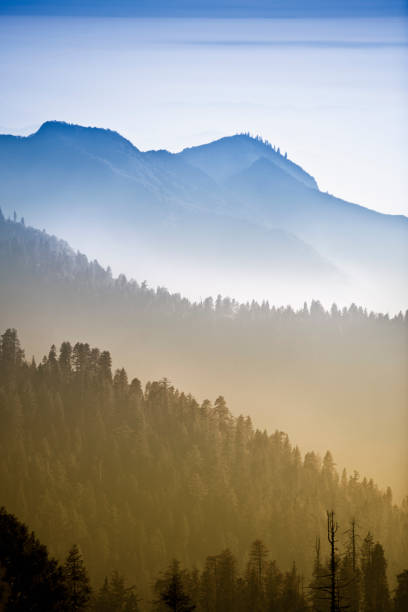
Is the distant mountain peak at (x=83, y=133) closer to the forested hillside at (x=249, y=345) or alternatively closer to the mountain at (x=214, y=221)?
the mountain at (x=214, y=221)

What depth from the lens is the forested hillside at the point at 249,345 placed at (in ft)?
249

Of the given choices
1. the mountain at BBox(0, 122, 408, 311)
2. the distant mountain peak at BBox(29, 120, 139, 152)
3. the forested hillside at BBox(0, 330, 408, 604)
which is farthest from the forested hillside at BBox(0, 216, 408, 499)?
the forested hillside at BBox(0, 330, 408, 604)

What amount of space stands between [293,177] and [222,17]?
53242 mm

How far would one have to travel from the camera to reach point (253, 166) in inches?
3814

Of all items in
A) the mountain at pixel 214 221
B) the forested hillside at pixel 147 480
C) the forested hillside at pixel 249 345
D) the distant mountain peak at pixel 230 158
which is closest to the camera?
the forested hillside at pixel 147 480

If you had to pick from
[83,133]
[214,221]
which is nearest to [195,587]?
[83,133]

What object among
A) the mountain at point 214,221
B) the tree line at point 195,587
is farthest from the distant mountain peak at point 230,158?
the tree line at point 195,587

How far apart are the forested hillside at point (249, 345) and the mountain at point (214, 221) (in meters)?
3.35

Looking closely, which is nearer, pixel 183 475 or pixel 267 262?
pixel 183 475

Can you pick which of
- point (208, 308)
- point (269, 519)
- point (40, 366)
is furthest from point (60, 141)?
point (269, 519)

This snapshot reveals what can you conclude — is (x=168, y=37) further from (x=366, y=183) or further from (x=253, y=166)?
(x=253, y=166)

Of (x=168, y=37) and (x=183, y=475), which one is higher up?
(x=168, y=37)

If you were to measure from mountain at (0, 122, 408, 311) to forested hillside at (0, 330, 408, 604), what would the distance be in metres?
30.4

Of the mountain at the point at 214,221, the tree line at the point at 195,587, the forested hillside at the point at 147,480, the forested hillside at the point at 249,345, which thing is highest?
the mountain at the point at 214,221
